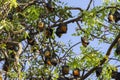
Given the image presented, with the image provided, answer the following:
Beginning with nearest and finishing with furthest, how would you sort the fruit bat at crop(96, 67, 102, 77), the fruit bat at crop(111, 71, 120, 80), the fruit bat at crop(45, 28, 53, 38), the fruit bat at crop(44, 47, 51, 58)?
the fruit bat at crop(96, 67, 102, 77) → the fruit bat at crop(111, 71, 120, 80) → the fruit bat at crop(44, 47, 51, 58) → the fruit bat at crop(45, 28, 53, 38)

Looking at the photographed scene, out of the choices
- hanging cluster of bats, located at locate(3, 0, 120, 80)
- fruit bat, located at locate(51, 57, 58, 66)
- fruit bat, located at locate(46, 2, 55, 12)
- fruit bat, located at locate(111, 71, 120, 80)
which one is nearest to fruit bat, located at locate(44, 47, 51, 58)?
hanging cluster of bats, located at locate(3, 0, 120, 80)

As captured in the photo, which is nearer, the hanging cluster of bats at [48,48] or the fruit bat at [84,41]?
the hanging cluster of bats at [48,48]

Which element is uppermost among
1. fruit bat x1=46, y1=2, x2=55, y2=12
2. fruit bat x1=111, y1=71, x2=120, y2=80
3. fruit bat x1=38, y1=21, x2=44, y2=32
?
fruit bat x1=46, y1=2, x2=55, y2=12

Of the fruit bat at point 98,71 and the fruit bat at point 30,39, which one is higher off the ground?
the fruit bat at point 30,39

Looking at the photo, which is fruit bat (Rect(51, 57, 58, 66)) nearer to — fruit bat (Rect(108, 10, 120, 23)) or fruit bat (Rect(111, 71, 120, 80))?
fruit bat (Rect(111, 71, 120, 80))

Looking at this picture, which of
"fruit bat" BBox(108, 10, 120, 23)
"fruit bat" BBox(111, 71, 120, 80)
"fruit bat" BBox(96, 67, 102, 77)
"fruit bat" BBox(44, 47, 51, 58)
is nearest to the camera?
"fruit bat" BBox(96, 67, 102, 77)

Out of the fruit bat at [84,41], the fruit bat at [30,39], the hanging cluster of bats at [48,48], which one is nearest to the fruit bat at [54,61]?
the hanging cluster of bats at [48,48]

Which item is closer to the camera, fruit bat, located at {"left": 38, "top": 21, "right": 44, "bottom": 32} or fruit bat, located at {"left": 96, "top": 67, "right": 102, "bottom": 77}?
fruit bat, located at {"left": 96, "top": 67, "right": 102, "bottom": 77}

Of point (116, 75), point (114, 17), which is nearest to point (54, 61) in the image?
point (116, 75)

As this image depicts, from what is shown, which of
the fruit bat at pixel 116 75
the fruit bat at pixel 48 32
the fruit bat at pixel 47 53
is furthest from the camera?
the fruit bat at pixel 48 32

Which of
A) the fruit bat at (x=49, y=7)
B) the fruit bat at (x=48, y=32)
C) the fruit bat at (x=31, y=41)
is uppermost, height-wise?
the fruit bat at (x=49, y=7)

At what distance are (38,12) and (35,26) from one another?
11.3 inches

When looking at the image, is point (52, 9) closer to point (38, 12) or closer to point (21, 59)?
point (38, 12)

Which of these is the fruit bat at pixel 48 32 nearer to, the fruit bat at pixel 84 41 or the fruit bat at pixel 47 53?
the fruit bat at pixel 47 53
